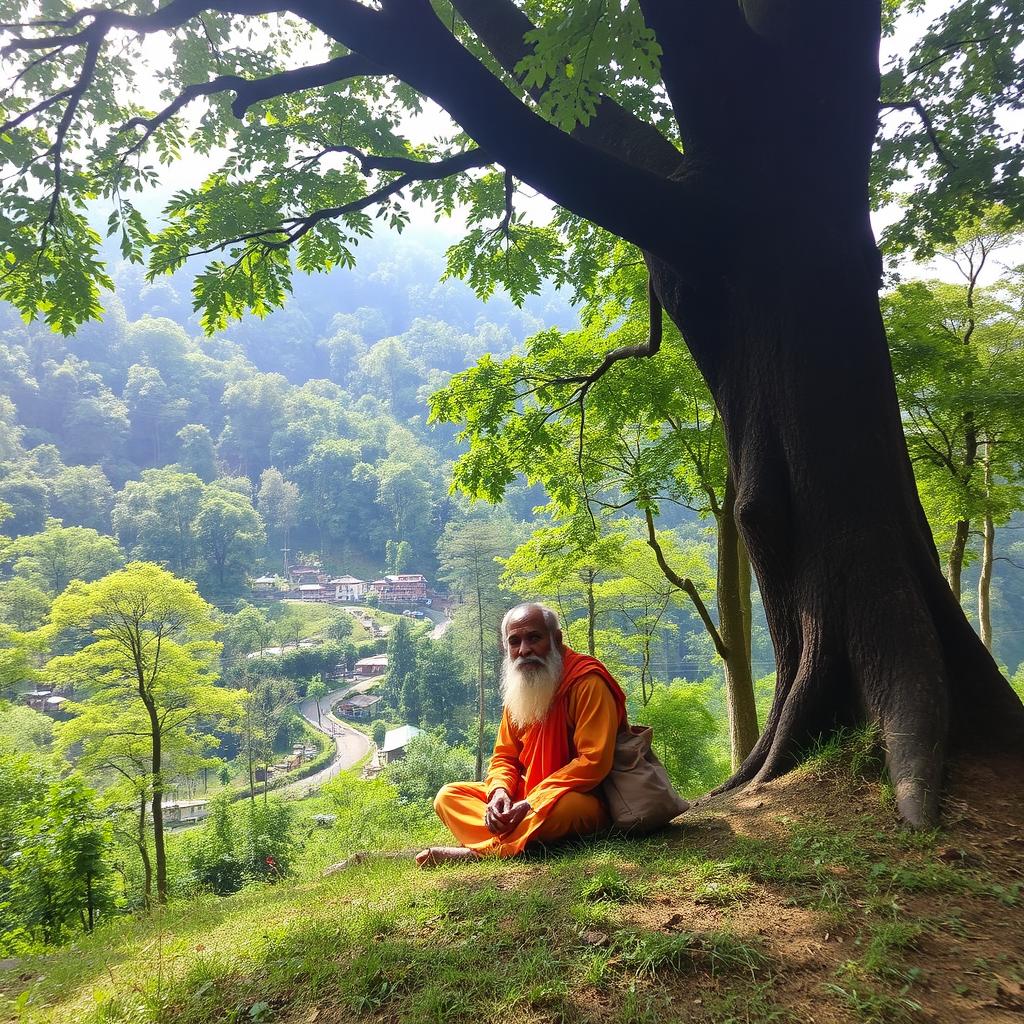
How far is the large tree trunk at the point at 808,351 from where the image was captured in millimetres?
2854

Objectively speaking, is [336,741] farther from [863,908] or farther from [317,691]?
[863,908]

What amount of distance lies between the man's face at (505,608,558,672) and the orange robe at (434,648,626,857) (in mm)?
145

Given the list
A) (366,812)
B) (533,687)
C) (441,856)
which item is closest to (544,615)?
(533,687)

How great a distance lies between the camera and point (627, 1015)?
1.38 metres

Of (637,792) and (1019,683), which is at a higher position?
(637,792)

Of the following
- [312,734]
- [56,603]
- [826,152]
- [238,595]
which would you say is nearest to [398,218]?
[826,152]

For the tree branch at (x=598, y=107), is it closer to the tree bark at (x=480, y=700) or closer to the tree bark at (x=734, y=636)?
the tree bark at (x=734, y=636)

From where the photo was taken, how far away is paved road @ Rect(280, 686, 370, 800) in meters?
31.9

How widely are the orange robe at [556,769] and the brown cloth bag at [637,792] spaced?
0.24ft

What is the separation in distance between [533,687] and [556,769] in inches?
16.5

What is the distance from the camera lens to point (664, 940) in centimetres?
164

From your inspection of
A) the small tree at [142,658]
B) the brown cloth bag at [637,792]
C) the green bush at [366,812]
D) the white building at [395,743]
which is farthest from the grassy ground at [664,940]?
the white building at [395,743]

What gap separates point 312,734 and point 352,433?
68602 millimetres

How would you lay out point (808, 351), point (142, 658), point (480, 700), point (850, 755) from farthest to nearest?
point (480, 700) → point (142, 658) → point (808, 351) → point (850, 755)
